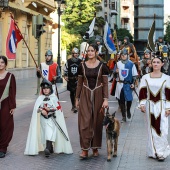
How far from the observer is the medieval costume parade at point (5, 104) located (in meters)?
8.48

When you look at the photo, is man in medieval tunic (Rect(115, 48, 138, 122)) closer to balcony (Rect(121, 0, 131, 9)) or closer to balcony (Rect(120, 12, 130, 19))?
balcony (Rect(120, 12, 130, 19))

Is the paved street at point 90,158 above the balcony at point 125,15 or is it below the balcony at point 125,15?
below

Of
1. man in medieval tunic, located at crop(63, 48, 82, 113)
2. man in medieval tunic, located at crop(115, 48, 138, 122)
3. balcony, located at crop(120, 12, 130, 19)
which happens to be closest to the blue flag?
man in medieval tunic, located at crop(63, 48, 82, 113)

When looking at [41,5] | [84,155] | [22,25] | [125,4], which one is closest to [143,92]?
[84,155]

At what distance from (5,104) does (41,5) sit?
93.9 ft

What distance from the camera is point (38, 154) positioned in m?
8.53

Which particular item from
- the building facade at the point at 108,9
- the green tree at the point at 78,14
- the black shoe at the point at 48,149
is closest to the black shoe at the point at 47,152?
the black shoe at the point at 48,149

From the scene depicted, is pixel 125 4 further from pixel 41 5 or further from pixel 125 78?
pixel 125 78

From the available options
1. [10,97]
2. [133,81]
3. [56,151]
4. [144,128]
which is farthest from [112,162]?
[133,81]

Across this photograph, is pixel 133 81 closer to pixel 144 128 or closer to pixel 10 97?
pixel 144 128

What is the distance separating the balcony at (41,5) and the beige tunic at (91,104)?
83.9 feet

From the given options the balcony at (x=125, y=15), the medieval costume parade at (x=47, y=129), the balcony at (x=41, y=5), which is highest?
the balcony at (x=125, y=15)

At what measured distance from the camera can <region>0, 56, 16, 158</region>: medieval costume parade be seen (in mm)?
8477

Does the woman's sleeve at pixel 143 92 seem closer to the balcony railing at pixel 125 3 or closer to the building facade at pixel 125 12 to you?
the building facade at pixel 125 12
